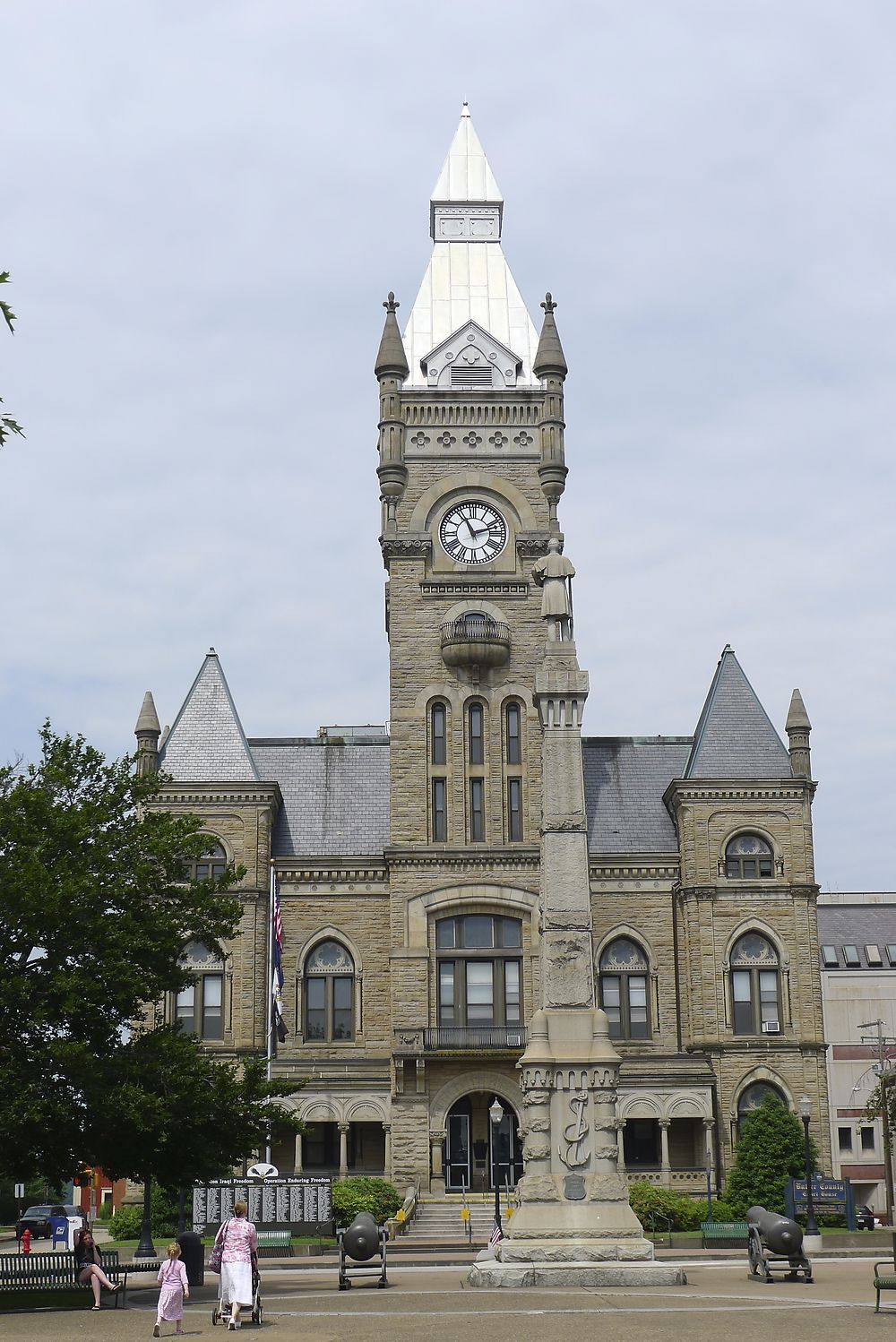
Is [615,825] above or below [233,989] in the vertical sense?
above

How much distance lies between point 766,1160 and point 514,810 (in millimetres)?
14564

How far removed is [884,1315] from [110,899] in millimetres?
15404

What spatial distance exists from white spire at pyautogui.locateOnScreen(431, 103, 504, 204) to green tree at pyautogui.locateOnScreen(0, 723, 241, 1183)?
138ft

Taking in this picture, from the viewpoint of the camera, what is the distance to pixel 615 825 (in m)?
61.0

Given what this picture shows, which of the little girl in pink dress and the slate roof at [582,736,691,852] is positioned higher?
the slate roof at [582,736,691,852]

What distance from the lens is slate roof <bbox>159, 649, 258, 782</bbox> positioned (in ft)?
193

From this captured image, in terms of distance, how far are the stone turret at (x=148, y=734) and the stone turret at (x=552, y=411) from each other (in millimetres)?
15986

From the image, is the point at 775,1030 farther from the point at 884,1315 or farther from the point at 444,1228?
the point at 884,1315

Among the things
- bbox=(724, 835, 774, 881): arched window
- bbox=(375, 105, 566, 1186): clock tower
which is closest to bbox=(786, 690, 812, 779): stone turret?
bbox=(724, 835, 774, 881): arched window

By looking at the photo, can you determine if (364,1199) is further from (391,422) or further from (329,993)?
(391,422)

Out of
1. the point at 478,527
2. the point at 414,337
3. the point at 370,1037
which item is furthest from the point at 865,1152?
the point at 414,337

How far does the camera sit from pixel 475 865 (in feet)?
190

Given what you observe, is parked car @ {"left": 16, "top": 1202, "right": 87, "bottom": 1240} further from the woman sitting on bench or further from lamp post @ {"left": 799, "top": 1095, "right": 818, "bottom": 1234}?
the woman sitting on bench

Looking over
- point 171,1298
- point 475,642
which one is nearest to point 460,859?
point 475,642
